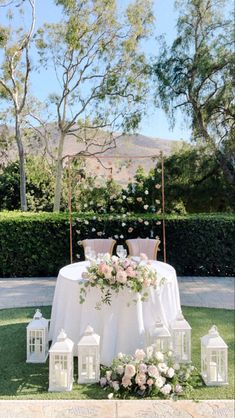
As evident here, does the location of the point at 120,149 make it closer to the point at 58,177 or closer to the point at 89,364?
the point at 58,177

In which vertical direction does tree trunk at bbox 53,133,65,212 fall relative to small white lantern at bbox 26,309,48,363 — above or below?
above

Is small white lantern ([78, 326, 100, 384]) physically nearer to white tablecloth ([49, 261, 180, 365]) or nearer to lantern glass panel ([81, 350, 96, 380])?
lantern glass panel ([81, 350, 96, 380])

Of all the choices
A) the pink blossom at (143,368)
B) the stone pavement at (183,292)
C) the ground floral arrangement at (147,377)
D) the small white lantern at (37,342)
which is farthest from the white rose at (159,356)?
the stone pavement at (183,292)

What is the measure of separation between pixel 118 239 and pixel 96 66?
5943mm

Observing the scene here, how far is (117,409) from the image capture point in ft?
8.34

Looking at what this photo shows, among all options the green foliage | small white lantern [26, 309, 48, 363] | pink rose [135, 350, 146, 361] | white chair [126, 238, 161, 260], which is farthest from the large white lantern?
the green foliage

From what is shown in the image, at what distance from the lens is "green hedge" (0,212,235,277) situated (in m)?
6.95

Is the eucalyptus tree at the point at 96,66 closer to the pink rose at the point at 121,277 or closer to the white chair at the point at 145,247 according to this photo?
the white chair at the point at 145,247

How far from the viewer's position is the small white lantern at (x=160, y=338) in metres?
3.04

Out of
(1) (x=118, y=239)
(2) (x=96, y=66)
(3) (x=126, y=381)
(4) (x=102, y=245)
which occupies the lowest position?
(3) (x=126, y=381)

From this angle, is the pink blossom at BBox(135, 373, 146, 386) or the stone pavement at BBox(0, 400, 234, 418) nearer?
the stone pavement at BBox(0, 400, 234, 418)

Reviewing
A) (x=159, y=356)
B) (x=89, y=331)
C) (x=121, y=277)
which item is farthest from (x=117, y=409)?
(x=121, y=277)

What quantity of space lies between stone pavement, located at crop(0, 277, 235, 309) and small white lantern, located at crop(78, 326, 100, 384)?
2.20 metres

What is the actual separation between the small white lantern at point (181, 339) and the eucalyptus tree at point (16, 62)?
847cm
